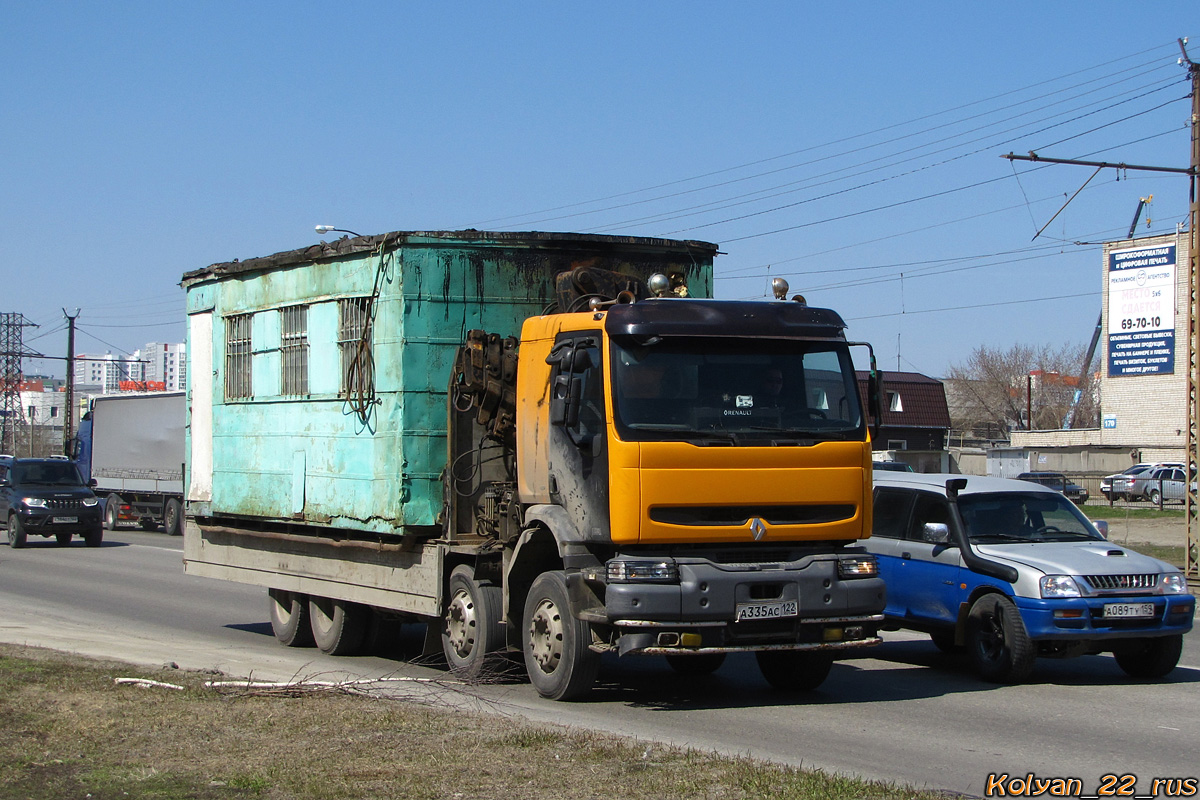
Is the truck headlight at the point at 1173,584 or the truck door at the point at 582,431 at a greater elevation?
the truck door at the point at 582,431

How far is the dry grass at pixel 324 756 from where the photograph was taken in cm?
629

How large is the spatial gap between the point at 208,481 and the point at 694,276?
591 cm

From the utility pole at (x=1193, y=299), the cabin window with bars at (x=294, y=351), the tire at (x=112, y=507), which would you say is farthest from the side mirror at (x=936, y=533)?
the tire at (x=112, y=507)

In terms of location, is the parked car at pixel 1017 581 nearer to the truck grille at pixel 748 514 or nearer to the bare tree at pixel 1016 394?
the truck grille at pixel 748 514

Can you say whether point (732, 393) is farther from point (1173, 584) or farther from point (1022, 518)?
point (1173, 584)

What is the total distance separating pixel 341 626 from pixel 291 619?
48.2 inches

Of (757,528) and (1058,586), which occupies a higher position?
(757,528)

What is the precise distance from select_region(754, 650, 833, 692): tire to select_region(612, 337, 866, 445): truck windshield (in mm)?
1841

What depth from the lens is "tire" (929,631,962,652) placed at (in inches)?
447

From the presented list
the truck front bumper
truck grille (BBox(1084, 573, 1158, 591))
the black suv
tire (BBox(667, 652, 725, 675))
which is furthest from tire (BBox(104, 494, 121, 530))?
truck grille (BBox(1084, 573, 1158, 591))

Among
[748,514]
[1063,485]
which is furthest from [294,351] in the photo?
[1063,485]

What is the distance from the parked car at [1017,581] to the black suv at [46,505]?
2246cm

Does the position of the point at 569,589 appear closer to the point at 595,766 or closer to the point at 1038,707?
the point at 595,766

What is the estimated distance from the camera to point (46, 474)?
30531 mm
